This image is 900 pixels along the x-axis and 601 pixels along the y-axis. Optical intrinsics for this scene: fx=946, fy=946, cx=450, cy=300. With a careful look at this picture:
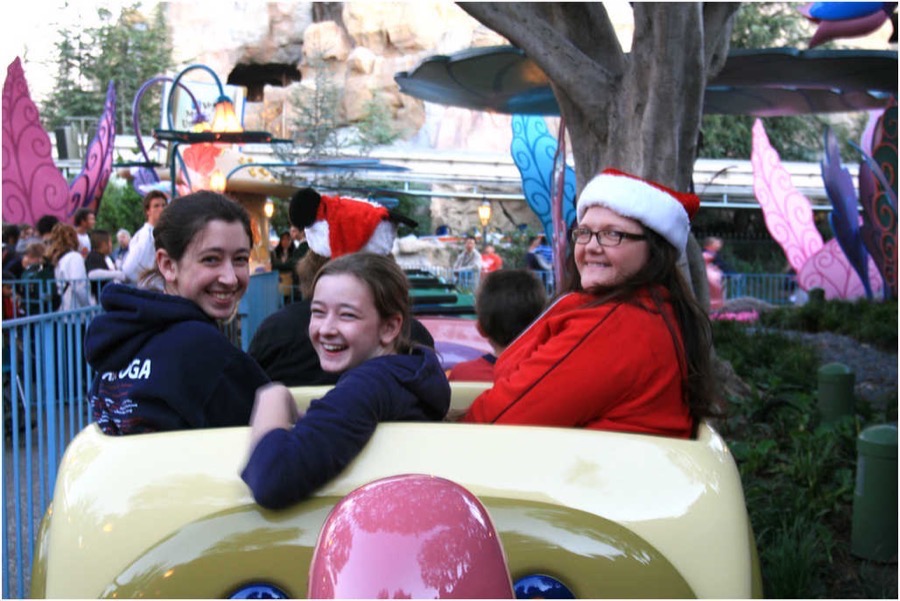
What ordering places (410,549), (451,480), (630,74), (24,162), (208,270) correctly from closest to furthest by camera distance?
1. (410,549)
2. (451,480)
3. (208,270)
4. (630,74)
5. (24,162)

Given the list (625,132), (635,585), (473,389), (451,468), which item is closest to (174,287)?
(473,389)

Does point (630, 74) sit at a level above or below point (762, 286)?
above

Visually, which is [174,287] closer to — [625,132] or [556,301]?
[556,301]

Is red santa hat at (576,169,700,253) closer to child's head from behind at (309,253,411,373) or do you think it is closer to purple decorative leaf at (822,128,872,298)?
child's head from behind at (309,253,411,373)

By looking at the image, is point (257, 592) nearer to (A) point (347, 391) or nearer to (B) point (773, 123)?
(A) point (347, 391)

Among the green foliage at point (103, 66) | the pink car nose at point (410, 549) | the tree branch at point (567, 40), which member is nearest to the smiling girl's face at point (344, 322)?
the pink car nose at point (410, 549)

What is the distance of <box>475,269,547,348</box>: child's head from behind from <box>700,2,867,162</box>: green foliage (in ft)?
78.9

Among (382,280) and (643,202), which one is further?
(643,202)

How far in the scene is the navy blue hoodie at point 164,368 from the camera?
5.76ft

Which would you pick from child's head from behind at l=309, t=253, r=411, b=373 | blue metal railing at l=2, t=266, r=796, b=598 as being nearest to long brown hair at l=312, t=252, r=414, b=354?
child's head from behind at l=309, t=253, r=411, b=373

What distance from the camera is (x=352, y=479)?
1.44 meters

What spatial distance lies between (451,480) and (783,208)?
14451mm

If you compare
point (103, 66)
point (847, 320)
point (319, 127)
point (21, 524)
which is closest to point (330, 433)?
point (21, 524)

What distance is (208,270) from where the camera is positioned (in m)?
2.00
